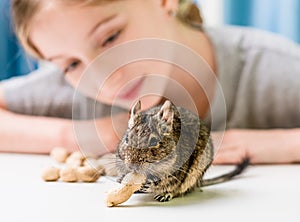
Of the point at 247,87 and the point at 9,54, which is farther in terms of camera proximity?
the point at 9,54

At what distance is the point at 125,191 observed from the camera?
716mm

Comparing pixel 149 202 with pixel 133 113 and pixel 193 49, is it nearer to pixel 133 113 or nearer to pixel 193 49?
pixel 133 113

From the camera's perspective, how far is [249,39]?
1.30 m

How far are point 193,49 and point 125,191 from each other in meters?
0.62

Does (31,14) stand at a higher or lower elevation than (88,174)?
higher

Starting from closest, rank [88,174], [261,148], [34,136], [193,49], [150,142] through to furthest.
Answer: [150,142] → [88,174] → [261,148] → [34,136] → [193,49]

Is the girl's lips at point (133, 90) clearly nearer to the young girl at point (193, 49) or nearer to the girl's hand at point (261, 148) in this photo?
the young girl at point (193, 49)

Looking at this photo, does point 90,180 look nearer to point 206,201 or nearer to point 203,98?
point 206,201

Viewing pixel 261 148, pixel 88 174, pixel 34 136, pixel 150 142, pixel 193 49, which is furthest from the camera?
pixel 193 49

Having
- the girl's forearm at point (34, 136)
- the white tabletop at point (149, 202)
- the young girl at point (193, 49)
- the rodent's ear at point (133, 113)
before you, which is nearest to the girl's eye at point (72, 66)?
the young girl at point (193, 49)

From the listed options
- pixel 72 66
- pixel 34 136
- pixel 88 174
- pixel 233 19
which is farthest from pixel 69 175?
pixel 233 19

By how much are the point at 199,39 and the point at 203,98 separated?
0.87ft

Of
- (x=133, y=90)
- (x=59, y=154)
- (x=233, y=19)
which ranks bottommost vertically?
(x=59, y=154)

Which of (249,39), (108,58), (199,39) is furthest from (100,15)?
(249,39)
